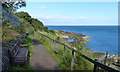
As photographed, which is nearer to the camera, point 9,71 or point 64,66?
point 9,71

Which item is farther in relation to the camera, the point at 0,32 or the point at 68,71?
the point at 68,71

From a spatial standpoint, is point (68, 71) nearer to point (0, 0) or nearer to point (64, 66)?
point (64, 66)

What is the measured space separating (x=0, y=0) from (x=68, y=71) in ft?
12.1

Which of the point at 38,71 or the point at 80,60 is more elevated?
the point at 80,60

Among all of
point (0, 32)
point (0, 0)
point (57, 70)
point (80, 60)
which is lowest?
point (57, 70)

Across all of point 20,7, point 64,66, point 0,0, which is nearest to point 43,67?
point 64,66

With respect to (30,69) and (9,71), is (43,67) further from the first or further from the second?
(9,71)

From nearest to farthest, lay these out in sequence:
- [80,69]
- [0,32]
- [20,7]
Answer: [0,32]
[80,69]
[20,7]

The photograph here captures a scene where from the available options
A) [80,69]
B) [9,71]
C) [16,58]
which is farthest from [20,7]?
[80,69]

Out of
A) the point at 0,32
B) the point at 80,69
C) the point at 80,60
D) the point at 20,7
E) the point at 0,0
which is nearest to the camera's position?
the point at 0,32

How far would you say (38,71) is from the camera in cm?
552

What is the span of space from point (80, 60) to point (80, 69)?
469mm

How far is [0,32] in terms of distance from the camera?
4.02 m

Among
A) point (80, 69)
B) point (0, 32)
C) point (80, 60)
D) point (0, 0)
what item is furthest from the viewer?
point (80, 60)
